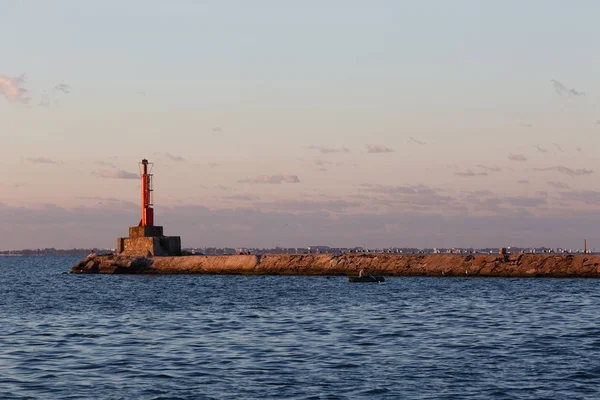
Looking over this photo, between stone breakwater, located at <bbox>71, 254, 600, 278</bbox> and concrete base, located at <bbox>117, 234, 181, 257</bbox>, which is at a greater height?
concrete base, located at <bbox>117, 234, 181, 257</bbox>

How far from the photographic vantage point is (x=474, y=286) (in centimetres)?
5947

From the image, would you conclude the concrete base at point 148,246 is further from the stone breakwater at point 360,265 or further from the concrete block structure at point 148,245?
the stone breakwater at point 360,265

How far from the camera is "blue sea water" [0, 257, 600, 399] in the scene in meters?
19.2

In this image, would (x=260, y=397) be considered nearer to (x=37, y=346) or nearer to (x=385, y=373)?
(x=385, y=373)

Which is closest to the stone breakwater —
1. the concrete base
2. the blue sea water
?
the concrete base

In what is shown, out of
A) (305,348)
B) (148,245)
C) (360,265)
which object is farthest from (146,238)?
(305,348)

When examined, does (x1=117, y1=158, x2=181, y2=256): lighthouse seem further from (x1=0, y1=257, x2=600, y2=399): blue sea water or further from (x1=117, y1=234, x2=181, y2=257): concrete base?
(x1=0, y1=257, x2=600, y2=399): blue sea water

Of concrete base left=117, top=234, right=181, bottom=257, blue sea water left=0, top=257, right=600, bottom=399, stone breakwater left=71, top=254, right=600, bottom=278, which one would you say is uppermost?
concrete base left=117, top=234, right=181, bottom=257

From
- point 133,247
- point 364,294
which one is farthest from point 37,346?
point 133,247

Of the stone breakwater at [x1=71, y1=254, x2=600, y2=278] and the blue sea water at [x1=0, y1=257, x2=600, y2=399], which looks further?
the stone breakwater at [x1=71, y1=254, x2=600, y2=278]

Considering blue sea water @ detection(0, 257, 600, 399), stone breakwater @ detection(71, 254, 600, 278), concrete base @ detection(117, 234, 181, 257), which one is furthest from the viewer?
concrete base @ detection(117, 234, 181, 257)

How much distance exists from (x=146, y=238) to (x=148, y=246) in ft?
3.22

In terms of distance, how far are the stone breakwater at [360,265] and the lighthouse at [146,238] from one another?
125cm

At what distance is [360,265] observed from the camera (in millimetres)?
79562
